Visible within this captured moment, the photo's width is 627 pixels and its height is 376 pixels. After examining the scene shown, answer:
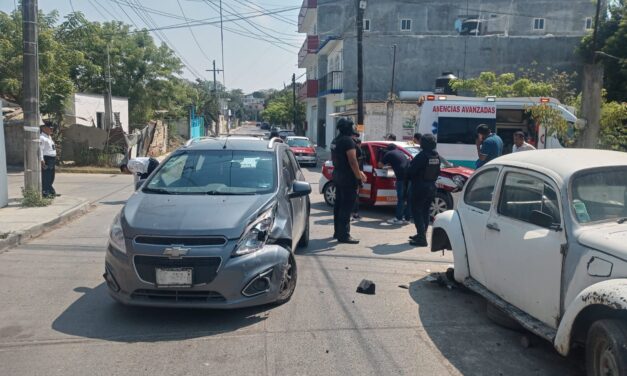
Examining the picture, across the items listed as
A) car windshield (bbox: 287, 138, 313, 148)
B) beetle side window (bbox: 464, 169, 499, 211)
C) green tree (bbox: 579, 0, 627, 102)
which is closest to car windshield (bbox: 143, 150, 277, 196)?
beetle side window (bbox: 464, 169, 499, 211)

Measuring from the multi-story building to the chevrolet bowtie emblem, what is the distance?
68.1 ft

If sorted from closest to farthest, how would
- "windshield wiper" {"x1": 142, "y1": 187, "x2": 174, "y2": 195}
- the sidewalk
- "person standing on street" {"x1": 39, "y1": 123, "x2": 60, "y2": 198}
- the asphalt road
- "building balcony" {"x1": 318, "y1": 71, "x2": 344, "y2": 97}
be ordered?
the asphalt road → "windshield wiper" {"x1": 142, "y1": 187, "x2": 174, "y2": 195} → the sidewalk → "person standing on street" {"x1": 39, "y1": 123, "x2": 60, "y2": 198} → "building balcony" {"x1": 318, "y1": 71, "x2": 344, "y2": 97}

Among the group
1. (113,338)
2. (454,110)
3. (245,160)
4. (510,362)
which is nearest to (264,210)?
(245,160)

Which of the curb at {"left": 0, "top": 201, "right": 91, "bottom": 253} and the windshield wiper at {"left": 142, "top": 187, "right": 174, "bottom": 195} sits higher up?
the windshield wiper at {"left": 142, "top": 187, "right": 174, "bottom": 195}

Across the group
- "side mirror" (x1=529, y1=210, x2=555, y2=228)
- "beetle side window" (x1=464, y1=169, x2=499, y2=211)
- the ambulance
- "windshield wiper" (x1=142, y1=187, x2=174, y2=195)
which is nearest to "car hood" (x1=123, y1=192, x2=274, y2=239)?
"windshield wiper" (x1=142, y1=187, x2=174, y2=195)

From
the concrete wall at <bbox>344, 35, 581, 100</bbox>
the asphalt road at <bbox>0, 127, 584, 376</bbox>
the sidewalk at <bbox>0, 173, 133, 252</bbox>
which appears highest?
the concrete wall at <bbox>344, 35, 581, 100</bbox>

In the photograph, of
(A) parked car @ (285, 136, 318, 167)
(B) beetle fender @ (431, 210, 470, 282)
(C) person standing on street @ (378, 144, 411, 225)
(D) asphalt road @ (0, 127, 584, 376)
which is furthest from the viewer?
(A) parked car @ (285, 136, 318, 167)

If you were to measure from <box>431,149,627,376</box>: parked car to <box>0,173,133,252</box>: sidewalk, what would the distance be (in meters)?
6.76

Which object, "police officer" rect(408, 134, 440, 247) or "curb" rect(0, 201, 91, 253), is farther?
"police officer" rect(408, 134, 440, 247)

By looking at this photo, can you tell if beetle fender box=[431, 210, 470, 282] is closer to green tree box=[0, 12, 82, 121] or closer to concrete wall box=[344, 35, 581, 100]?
green tree box=[0, 12, 82, 121]

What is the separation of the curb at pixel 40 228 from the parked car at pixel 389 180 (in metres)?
5.93

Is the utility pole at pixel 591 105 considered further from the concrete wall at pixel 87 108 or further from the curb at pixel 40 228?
the concrete wall at pixel 87 108

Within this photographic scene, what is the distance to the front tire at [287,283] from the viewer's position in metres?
5.25

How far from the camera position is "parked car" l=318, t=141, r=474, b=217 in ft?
35.6
